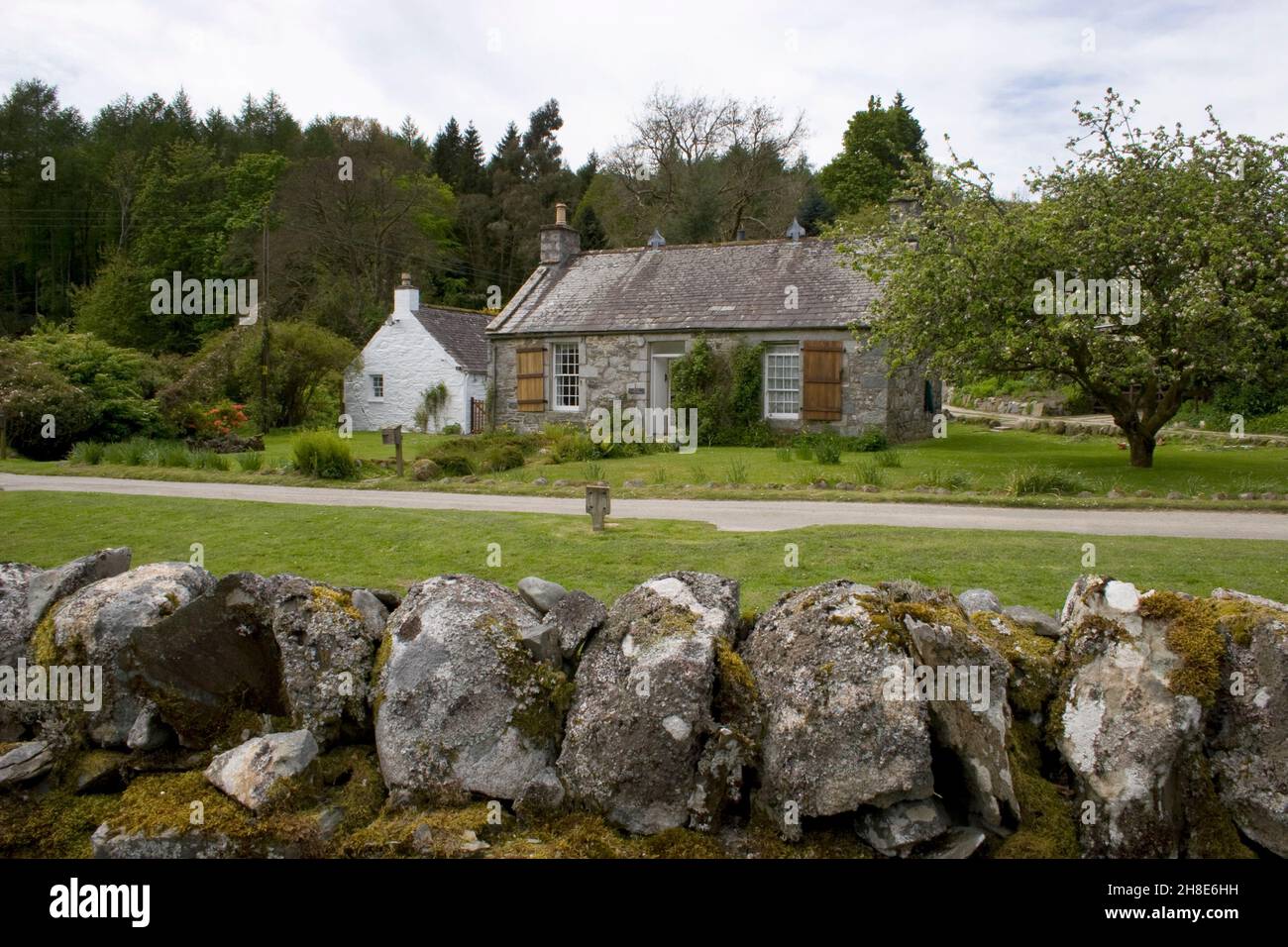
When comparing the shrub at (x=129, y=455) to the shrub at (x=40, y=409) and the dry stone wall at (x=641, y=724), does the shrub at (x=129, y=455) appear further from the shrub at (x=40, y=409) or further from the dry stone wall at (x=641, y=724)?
the dry stone wall at (x=641, y=724)

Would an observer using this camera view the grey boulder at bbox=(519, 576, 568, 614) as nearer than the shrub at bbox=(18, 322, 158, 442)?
Yes

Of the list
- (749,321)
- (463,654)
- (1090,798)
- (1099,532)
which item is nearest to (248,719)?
(463,654)

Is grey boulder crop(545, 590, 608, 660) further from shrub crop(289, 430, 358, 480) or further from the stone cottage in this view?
the stone cottage

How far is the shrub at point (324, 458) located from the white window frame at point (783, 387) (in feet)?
43.7

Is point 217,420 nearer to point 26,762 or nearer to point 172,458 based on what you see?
point 172,458

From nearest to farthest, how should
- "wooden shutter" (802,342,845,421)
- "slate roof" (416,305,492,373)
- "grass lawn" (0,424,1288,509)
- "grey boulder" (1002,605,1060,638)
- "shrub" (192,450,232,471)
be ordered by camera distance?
1. "grey boulder" (1002,605,1060,638)
2. "grass lawn" (0,424,1288,509)
3. "shrub" (192,450,232,471)
4. "wooden shutter" (802,342,845,421)
5. "slate roof" (416,305,492,373)

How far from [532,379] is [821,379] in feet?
31.2

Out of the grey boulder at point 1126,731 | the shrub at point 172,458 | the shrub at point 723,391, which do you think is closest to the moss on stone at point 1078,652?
the grey boulder at point 1126,731

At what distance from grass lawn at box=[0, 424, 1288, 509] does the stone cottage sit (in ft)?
8.17

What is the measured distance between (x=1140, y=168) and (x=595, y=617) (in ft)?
61.6

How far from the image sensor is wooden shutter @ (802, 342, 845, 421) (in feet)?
90.1

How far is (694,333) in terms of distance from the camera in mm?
29375

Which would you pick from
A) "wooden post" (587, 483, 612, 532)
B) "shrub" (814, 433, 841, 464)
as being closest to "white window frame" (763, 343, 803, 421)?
"shrub" (814, 433, 841, 464)
